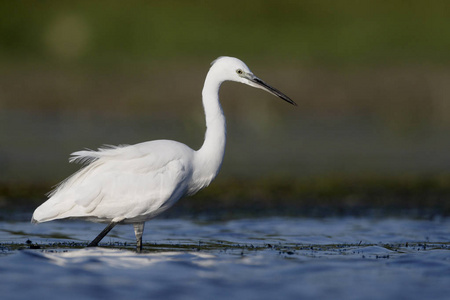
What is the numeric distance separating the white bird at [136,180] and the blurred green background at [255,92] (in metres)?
3.38

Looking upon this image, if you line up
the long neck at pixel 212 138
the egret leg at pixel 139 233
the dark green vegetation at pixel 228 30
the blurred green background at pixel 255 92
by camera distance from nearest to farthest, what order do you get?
the egret leg at pixel 139 233 → the long neck at pixel 212 138 → the blurred green background at pixel 255 92 → the dark green vegetation at pixel 228 30

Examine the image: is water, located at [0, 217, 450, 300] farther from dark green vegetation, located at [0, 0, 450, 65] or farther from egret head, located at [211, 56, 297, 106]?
dark green vegetation, located at [0, 0, 450, 65]

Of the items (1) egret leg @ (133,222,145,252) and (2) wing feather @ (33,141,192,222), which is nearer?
(2) wing feather @ (33,141,192,222)

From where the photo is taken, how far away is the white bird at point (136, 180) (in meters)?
8.59

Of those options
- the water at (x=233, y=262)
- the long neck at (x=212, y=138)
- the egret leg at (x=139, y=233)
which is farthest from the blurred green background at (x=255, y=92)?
the egret leg at (x=139, y=233)

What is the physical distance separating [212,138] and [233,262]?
1.44 m

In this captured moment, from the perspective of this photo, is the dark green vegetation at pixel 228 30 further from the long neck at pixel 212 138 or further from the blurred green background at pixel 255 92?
the long neck at pixel 212 138

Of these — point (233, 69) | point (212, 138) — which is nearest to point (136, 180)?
point (212, 138)

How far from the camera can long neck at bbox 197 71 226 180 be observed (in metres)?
8.88

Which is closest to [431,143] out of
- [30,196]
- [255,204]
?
[255,204]

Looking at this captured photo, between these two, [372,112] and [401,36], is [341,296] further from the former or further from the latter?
[401,36]

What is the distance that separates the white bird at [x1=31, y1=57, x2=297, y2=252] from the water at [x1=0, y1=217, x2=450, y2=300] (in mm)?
388

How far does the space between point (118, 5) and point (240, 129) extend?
11986 millimetres

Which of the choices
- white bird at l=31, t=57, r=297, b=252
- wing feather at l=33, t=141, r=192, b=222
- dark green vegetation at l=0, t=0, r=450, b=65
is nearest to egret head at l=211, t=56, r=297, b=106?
white bird at l=31, t=57, r=297, b=252
